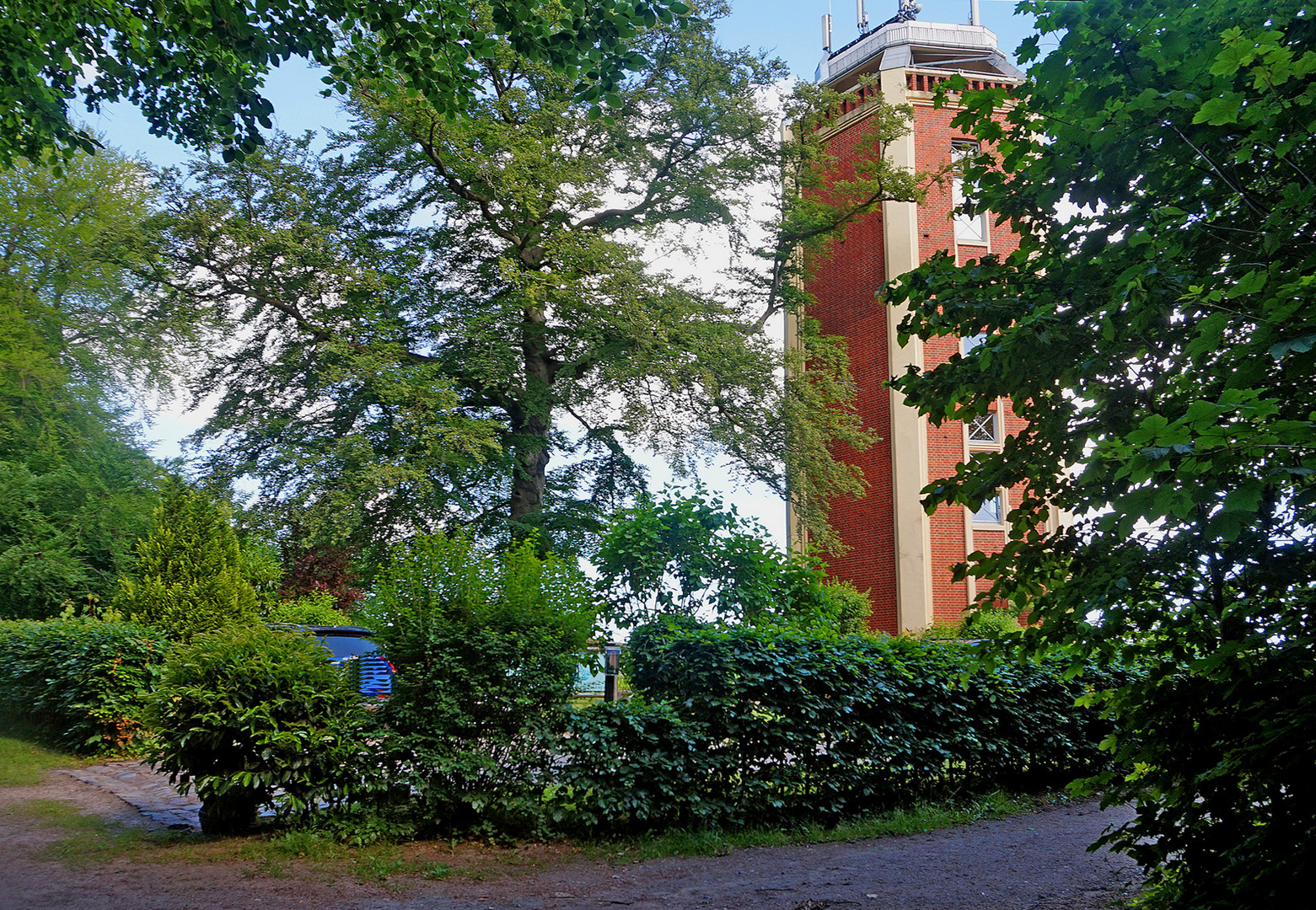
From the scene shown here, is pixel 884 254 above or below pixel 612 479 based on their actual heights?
above

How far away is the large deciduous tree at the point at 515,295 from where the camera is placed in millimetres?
16641

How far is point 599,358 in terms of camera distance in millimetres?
17500

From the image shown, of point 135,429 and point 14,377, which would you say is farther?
point 135,429

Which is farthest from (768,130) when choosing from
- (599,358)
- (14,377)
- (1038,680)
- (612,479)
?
(14,377)

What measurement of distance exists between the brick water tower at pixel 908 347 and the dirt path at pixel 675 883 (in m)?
17.9

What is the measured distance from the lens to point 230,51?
331 inches

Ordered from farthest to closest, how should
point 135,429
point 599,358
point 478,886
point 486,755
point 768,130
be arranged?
point 135,429
point 768,130
point 599,358
point 486,755
point 478,886

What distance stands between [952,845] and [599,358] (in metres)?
11.9

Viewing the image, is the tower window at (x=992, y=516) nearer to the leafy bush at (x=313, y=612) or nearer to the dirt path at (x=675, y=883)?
the leafy bush at (x=313, y=612)

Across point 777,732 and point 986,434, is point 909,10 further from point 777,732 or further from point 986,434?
point 777,732

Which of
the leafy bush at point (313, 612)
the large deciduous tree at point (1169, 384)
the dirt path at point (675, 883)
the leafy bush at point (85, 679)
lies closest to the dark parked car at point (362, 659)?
the leafy bush at point (313, 612)

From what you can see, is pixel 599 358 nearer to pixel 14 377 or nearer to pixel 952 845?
pixel 952 845

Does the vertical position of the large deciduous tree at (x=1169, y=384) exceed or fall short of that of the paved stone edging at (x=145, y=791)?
it exceeds it

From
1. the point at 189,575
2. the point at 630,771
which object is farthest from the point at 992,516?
the point at 630,771
